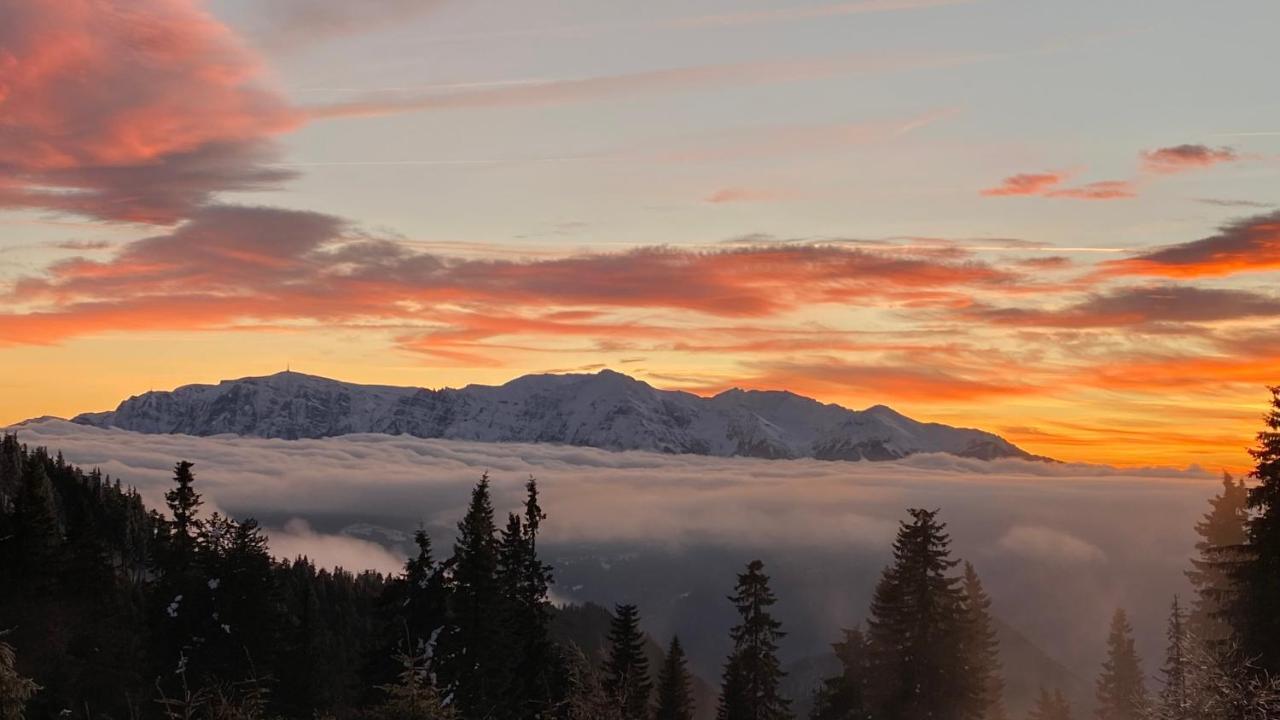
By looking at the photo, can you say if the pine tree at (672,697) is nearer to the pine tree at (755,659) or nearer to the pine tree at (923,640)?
the pine tree at (755,659)

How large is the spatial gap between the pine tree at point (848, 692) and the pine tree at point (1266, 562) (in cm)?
2663

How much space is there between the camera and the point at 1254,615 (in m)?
37.1

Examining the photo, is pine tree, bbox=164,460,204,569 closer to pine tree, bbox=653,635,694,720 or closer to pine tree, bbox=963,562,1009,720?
pine tree, bbox=653,635,694,720

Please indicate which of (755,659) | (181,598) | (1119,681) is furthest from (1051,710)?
(181,598)

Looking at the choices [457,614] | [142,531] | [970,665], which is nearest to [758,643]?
[970,665]

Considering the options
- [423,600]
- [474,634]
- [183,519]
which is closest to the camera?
[474,634]

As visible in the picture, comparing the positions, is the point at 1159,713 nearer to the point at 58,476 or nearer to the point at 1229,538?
the point at 1229,538

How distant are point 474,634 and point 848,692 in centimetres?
2102

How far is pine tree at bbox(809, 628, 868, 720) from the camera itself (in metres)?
62.2

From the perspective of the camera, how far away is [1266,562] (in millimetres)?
36250

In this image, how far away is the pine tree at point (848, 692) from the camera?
62.2 meters

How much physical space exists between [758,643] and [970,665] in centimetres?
1130

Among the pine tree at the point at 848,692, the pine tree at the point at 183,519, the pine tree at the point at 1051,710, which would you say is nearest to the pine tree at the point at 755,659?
the pine tree at the point at 848,692

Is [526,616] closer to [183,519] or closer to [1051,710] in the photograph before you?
[183,519]
